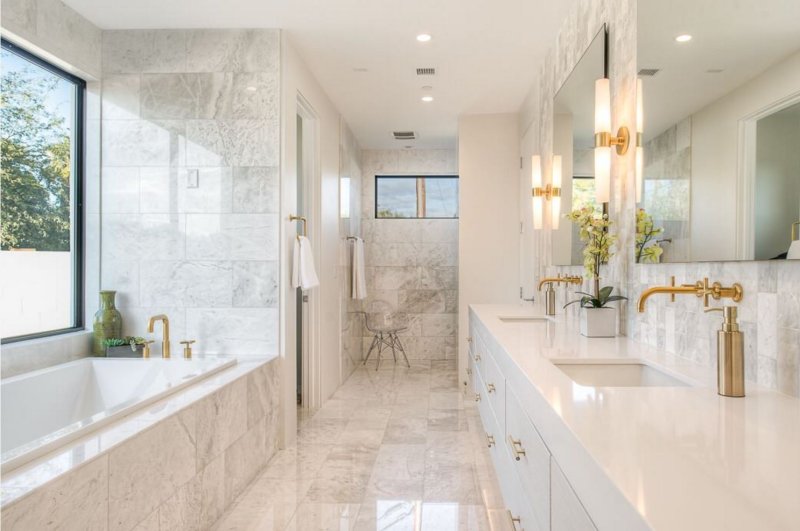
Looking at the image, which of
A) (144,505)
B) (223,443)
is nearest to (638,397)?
(144,505)

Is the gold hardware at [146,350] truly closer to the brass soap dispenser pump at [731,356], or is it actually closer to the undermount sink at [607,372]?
the undermount sink at [607,372]

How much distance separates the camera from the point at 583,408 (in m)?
1.00

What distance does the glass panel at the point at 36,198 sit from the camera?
8.40ft

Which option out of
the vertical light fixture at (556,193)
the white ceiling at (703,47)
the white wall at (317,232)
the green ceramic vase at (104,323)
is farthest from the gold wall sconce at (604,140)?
the green ceramic vase at (104,323)

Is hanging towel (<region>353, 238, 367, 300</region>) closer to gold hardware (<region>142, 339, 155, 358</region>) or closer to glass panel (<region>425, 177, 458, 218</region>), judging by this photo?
glass panel (<region>425, 177, 458, 218</region>)


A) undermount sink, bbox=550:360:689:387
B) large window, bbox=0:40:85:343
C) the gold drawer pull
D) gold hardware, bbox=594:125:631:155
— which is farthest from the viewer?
large window, bbox=0:40:85:343

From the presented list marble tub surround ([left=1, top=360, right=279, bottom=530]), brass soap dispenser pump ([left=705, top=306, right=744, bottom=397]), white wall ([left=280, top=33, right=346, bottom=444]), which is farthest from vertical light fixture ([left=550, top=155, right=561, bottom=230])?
brass soap dispenser pump ([left=705, top=306, right=744, bottom=397])

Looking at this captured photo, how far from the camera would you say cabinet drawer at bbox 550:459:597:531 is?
810mm

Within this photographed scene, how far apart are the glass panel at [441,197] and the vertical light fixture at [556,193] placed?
3.09 m


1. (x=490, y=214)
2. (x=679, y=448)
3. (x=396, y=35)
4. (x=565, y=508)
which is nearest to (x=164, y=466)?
(x=565, y=508)

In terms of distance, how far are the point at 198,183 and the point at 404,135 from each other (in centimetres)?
292

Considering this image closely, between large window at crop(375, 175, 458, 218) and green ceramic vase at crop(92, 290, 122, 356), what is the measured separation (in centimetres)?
362

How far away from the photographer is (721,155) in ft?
4.16

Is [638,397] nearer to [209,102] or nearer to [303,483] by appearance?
[303,483]
